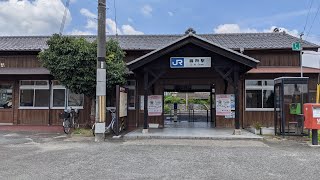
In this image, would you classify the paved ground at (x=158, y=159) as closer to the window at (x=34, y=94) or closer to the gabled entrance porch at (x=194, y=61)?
the gabled entrance porch at (x=194, y=61)

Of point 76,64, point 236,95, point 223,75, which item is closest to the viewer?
point 236,95

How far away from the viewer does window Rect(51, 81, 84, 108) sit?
54.5ft

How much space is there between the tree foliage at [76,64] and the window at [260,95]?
6.10 meters

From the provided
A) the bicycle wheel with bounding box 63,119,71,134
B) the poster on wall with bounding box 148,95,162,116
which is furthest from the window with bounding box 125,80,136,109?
the bicycle wheel with bounding box 63,119,71,134

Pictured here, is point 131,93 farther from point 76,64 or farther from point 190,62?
point 190,62

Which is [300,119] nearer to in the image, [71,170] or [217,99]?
[217,99]

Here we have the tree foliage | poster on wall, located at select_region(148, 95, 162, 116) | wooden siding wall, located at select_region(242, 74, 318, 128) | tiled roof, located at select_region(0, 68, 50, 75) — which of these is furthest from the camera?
tiled roof, located at select_region(0, 68, 50, 75)

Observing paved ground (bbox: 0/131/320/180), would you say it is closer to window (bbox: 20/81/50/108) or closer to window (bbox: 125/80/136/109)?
window (bbox: 125/80/136/109)

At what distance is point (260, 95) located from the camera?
51.4ft

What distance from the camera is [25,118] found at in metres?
16.8

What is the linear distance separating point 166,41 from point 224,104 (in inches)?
219

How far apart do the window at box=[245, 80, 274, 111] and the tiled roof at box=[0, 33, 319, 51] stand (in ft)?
5.94

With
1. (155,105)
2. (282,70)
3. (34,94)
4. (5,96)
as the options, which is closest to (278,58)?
(282,70)

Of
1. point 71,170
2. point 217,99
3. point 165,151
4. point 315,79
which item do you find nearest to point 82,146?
point 165,151
